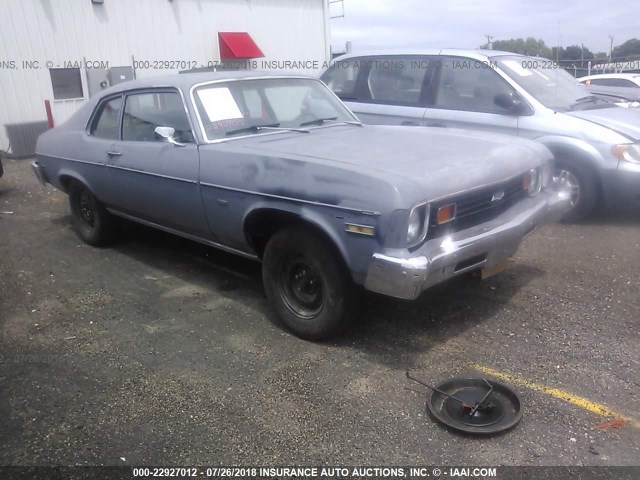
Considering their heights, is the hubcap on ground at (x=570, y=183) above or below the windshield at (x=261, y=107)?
below

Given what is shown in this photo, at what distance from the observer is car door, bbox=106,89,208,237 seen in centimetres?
428

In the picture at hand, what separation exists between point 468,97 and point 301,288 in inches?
142

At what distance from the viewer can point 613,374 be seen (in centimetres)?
324

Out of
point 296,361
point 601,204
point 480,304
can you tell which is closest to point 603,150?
point 601,204

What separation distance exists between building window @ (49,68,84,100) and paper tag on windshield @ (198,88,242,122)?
335 inches

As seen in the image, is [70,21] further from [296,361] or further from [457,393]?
[457,393]

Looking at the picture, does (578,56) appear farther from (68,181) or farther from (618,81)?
(68,181)

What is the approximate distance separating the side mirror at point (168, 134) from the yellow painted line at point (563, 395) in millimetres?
2619

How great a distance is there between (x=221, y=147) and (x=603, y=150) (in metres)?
3.84

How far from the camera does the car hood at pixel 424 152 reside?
337 cm

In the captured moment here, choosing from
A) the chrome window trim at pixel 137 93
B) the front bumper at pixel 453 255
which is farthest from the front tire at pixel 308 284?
the chrome window trim at pixel 137 93

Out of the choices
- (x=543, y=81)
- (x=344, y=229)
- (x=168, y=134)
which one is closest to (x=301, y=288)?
(x=344, y=229)

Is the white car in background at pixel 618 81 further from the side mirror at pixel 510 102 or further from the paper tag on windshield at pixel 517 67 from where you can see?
the side mirror at pixel 510 102

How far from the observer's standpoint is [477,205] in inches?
140
